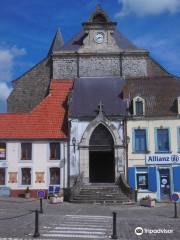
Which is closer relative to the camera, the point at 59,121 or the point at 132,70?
the point at 59,121

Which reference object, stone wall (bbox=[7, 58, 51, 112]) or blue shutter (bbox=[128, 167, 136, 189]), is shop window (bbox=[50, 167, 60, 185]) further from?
stone wall (bbox=[7, 58, 51, 112])

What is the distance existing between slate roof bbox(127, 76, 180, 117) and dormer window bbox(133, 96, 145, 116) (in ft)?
1.33

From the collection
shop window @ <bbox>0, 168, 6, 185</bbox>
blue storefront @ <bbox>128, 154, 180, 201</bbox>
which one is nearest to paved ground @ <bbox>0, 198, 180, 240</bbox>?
blue storefront @ <bbox>128, 154, 180, 201</bbox>

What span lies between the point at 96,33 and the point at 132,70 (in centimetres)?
464

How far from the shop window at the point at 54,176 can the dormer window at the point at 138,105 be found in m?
7.24

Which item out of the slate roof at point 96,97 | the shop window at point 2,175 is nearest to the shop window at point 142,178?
the slate roof at point 96,97

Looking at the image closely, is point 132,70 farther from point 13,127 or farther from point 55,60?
point 13,127

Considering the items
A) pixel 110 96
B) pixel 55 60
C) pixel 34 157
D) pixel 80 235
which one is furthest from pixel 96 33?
pixel 80 235

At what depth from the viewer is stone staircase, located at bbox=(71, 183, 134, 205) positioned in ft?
88.5

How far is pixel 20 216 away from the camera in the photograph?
18.7 m

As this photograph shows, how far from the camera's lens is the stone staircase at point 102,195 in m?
27.0

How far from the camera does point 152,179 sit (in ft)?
97.2

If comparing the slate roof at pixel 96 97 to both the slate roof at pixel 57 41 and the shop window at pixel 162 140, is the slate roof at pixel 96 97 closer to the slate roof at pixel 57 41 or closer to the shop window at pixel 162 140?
the shop window at pixel 162 140

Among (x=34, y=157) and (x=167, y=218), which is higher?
(x=34, y=157)
